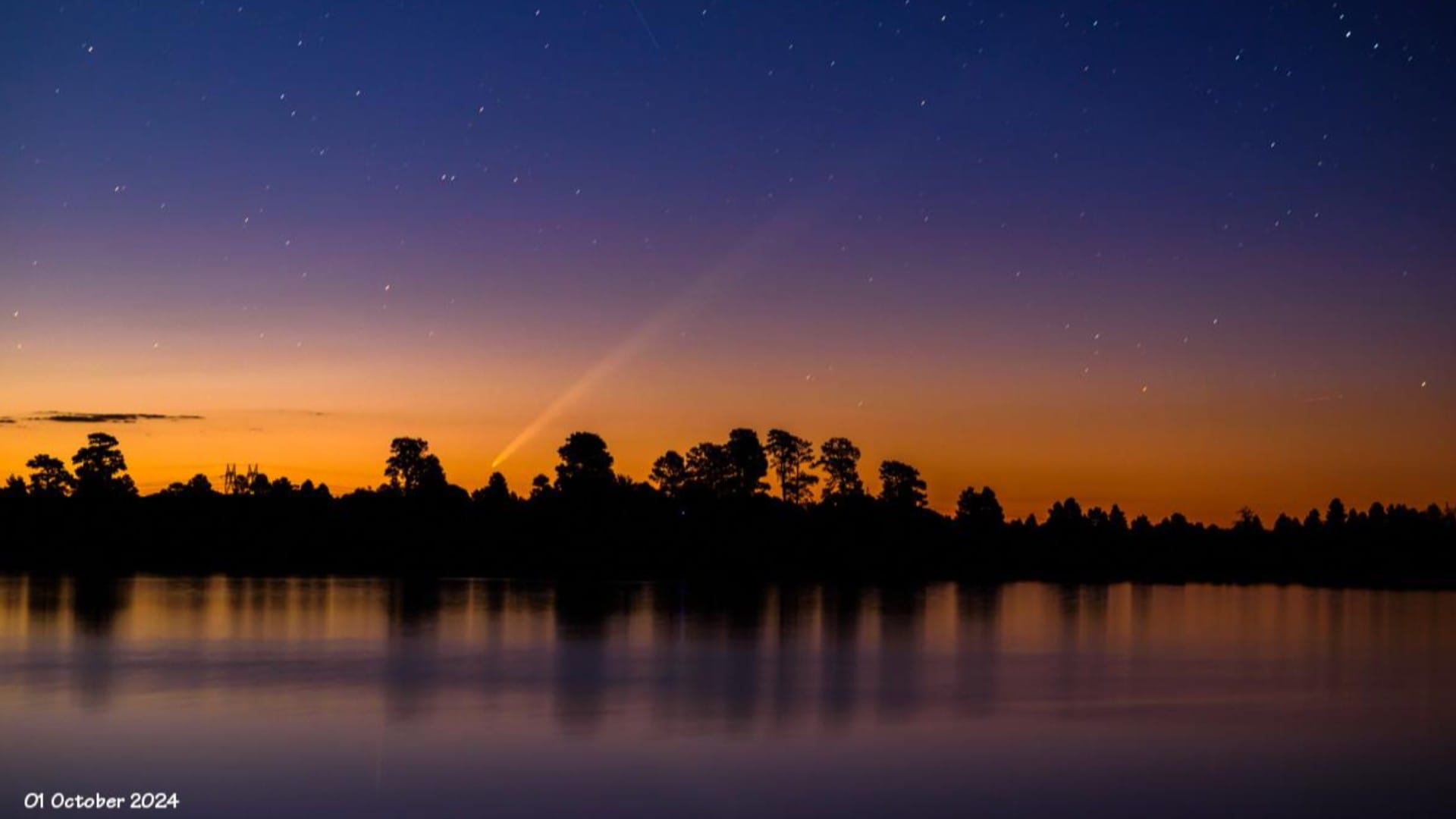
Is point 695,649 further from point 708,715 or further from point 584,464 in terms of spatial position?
point 584,464

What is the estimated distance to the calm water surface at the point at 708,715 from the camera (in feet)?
47.7

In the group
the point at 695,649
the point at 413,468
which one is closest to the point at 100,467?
the point at 413,468

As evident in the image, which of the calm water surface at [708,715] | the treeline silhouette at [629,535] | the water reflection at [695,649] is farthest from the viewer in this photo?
the treeline silhouette at [629,535]

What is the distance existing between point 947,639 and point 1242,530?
88846 millimetres

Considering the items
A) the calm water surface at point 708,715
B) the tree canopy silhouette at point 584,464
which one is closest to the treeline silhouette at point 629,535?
the tree canopy silhouette at point 584,464

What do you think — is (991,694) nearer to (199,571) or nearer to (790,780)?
(790,780)

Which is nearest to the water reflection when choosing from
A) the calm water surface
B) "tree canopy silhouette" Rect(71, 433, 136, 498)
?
the calm water surface

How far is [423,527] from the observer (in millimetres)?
82250

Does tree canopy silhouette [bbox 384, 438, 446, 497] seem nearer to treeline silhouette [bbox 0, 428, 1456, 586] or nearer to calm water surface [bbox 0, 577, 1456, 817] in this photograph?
treeline silhouette [bbox 0, 428, 1456, 586]

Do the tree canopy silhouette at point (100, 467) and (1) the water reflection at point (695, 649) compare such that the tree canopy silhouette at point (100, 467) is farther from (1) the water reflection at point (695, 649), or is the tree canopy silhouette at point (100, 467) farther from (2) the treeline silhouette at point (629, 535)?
(1) the water reflection at point (695, 649)

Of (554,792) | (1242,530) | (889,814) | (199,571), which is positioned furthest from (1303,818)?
(1242,530)

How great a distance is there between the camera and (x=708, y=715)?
19578 mm

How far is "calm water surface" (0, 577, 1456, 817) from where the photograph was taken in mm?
14539

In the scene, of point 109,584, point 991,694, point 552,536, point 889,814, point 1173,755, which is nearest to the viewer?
point 889,814
